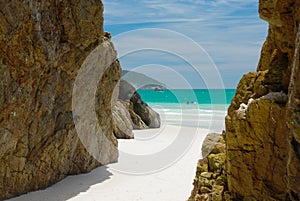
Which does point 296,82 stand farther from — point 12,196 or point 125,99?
point 125,99

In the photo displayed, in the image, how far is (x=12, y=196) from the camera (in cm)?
1000

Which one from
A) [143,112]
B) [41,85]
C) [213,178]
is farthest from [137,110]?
[213,178]

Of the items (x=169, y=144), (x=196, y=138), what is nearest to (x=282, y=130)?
(x=169, y=144)

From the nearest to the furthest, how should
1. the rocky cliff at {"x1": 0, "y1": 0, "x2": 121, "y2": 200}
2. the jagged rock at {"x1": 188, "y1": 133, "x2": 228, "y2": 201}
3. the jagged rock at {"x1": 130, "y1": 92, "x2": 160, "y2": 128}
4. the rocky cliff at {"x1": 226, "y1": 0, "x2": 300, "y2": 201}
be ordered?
the rocky cliff at {"x1": 226, "y1": 0, "x2": 300, "y2": 201} → the jagged rock at {"x1": 188, "y1": 133, "x2": 228, "y2": 201} → the rocky cliff at {"x1": 0, "y1": 0, "x2": 121, "y2": 200} → the jagged rock at {"x1": 130, "y1": 92, "x2": 160, "y2": 128}

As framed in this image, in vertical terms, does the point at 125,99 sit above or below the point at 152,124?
above

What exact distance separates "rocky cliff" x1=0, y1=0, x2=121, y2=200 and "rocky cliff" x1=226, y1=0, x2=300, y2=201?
6618mm

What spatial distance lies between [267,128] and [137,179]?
28.6ft

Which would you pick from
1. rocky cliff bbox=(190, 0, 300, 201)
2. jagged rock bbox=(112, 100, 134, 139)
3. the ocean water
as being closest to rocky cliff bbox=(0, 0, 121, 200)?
rocky cliff bbox=(190, 0, 300, 201)

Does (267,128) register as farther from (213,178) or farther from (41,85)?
(41,85)

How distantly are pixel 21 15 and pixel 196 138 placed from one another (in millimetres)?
16901

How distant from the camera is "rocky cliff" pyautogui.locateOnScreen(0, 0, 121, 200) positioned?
31.5ft

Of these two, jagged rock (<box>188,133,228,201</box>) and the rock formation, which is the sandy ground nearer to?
jagged rock (<box>188,133,228,201</box>)

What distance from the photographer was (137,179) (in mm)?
13195

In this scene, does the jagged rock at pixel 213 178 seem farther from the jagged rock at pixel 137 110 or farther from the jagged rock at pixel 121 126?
the jagged rock at pixel 137 110
